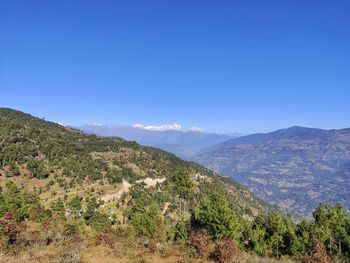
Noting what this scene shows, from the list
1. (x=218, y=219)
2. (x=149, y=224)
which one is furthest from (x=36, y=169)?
(x=218, y=219)

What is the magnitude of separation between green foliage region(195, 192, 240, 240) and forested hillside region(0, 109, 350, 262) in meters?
0.18

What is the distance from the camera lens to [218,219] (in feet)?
218

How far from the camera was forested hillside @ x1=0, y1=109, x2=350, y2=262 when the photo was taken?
26.4 m

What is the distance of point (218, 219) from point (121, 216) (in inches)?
1602

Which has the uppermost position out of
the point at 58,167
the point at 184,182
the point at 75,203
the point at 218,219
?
the point at 184,182

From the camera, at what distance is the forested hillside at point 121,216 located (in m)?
26.4

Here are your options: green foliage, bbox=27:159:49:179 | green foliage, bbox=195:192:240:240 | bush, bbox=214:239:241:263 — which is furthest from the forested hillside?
green foliage, bbox=27:159:49:179

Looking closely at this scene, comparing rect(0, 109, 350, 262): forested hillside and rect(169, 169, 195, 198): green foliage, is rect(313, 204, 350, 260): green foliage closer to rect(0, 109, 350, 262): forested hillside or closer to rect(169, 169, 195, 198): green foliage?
rect(0, 109, 350, 262): forested hillside

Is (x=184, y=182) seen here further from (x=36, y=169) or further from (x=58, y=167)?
(x=58, y=167)

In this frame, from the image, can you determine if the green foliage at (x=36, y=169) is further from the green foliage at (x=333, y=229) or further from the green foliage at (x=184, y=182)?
the green foliage at (x=333, y=229)

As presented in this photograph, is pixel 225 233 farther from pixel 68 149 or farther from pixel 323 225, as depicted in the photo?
pixel 68 149

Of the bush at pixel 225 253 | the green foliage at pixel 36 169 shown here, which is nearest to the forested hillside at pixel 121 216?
the bush at pixel 225 253

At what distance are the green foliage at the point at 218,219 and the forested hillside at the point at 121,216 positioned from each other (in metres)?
0.18

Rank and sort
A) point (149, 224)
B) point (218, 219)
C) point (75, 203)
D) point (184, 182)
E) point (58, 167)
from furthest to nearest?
point (58, 167) → point (75, 203) → point (184, 182) → point (149, 224) → point (218, 219)
